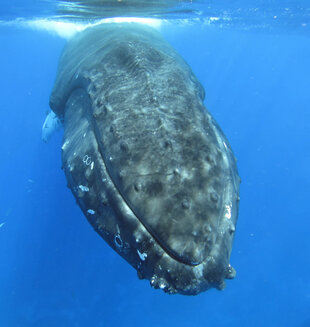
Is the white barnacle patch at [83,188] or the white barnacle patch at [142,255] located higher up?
the white barnacle patch at [83,188]

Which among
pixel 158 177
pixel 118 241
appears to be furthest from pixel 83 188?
pixel 158 177

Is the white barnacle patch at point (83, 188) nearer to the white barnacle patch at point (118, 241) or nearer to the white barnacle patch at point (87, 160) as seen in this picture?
the white barnacle patch at point (87, 160)

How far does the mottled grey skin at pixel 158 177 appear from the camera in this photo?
3.77m

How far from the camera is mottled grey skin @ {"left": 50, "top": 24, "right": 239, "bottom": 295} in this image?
3771 millimetres

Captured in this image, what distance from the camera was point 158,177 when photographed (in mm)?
3955

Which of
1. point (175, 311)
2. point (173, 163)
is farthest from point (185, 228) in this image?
point (175, 311)

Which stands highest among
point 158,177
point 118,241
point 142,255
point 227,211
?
point 158,177

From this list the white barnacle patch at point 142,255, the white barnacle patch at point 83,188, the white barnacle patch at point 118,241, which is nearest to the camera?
the white barnacle patch at point 142,255

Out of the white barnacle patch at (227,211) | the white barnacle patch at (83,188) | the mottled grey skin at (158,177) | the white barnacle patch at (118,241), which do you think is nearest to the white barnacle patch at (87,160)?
the mottled grey skin at (158,177)

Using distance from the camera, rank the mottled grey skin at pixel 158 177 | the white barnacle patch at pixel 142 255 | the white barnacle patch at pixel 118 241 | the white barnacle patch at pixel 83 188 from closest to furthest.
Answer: the mottled grey skin at pixel 158 177 < the white barnacle patch at pixel 142 255 < the white barnacle patch at pixel 118 241 < the white barnacle patch at pixel 83 188

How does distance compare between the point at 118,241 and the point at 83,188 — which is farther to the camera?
the point at 83,188

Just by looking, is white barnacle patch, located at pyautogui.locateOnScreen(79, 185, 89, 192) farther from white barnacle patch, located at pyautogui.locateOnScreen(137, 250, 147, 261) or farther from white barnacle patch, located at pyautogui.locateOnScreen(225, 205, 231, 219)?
white barnacle patch, located at pyautogui.locateOnScreen(225, 205, 231, 219)

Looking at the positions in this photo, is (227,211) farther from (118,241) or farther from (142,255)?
(118,241)

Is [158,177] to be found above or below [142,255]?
above
